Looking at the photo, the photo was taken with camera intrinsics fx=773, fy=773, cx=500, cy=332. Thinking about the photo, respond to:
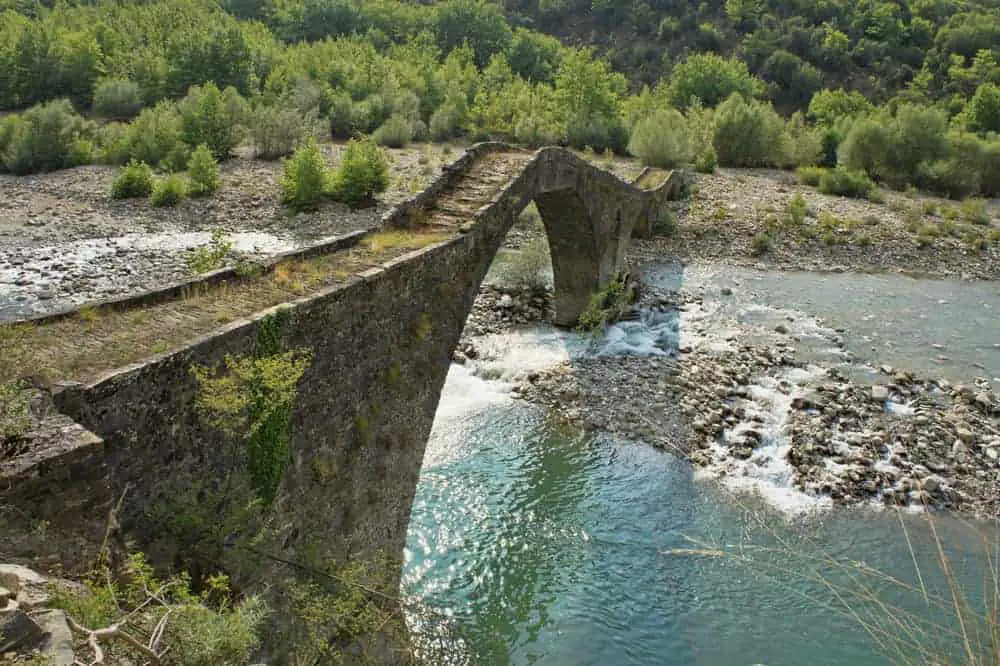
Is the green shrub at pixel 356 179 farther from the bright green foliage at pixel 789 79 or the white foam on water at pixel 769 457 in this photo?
the bright green foliage at pixel 789 79

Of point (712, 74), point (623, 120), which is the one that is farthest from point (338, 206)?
point (712, 74)

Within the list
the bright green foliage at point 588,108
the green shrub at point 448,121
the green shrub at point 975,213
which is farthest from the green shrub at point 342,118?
the green shrub at point 975,213

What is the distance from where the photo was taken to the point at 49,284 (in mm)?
23734

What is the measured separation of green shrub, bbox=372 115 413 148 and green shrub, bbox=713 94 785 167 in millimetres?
19377

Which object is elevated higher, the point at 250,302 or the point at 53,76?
the point at 250,302

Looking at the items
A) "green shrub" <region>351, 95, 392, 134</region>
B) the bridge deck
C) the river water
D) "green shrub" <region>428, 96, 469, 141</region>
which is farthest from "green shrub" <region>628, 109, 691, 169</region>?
→ the bridge deck

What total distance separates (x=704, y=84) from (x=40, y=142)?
52.9m

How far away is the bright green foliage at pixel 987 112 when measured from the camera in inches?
2256

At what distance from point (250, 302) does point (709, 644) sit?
298 inches

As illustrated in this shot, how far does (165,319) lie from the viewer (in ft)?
26.0

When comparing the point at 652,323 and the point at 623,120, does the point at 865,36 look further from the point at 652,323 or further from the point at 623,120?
the point at 652,323

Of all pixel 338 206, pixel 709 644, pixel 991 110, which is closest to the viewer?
pixel 709 644

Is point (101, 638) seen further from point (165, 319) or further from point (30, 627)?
point (165, 319)

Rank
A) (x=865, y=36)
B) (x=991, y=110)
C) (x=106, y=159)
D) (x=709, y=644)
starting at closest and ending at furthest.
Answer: (x=709, y=644) → (x=106, y=159) → (x=991, y=110) → (x=865, y=36)
